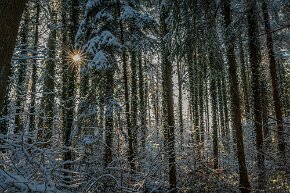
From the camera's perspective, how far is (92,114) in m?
11.4

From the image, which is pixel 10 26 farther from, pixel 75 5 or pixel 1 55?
pixel 75 5

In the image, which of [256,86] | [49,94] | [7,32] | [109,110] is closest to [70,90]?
[109,110]

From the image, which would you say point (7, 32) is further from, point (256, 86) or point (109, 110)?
point (256, 86)

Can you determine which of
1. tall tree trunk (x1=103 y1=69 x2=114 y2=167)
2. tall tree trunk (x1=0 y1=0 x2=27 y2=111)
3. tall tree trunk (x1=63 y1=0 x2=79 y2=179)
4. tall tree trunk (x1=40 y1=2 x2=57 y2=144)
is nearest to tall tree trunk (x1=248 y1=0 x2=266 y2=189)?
tall tree trunk (x1=103 y1=69 x2=114 y2=167)

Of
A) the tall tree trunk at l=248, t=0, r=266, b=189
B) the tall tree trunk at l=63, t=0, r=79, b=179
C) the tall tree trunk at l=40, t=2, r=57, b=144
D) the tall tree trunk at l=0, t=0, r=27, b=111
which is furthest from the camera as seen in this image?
the tall tree trunk at l=63, t=0, r=79, b=179

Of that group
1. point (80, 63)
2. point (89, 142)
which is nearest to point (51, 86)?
point (80, 63)

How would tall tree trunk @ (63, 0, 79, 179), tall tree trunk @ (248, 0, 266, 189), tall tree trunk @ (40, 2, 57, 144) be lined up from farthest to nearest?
tall tree trunk @ (63, 0, 79, 179) < tall tree trunk @ (248, 0, 266, 189) < tall tree trunk @ (40, 2, 57, 144)

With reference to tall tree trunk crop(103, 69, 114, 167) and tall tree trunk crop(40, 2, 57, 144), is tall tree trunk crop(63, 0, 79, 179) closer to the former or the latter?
tall tree trunk crop(40, 2, 57, 144)

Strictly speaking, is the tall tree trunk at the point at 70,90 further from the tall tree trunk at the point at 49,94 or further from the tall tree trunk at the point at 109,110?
the tall tree trunk at the point at 109,110

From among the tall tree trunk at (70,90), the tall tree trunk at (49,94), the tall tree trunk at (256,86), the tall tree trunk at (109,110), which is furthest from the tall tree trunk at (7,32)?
the tall tree trunk at (256,86)

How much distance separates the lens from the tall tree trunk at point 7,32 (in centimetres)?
207

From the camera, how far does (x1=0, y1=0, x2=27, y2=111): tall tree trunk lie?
2068mm

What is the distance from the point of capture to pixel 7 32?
210 centimetres

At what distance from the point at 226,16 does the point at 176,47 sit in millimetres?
3404
